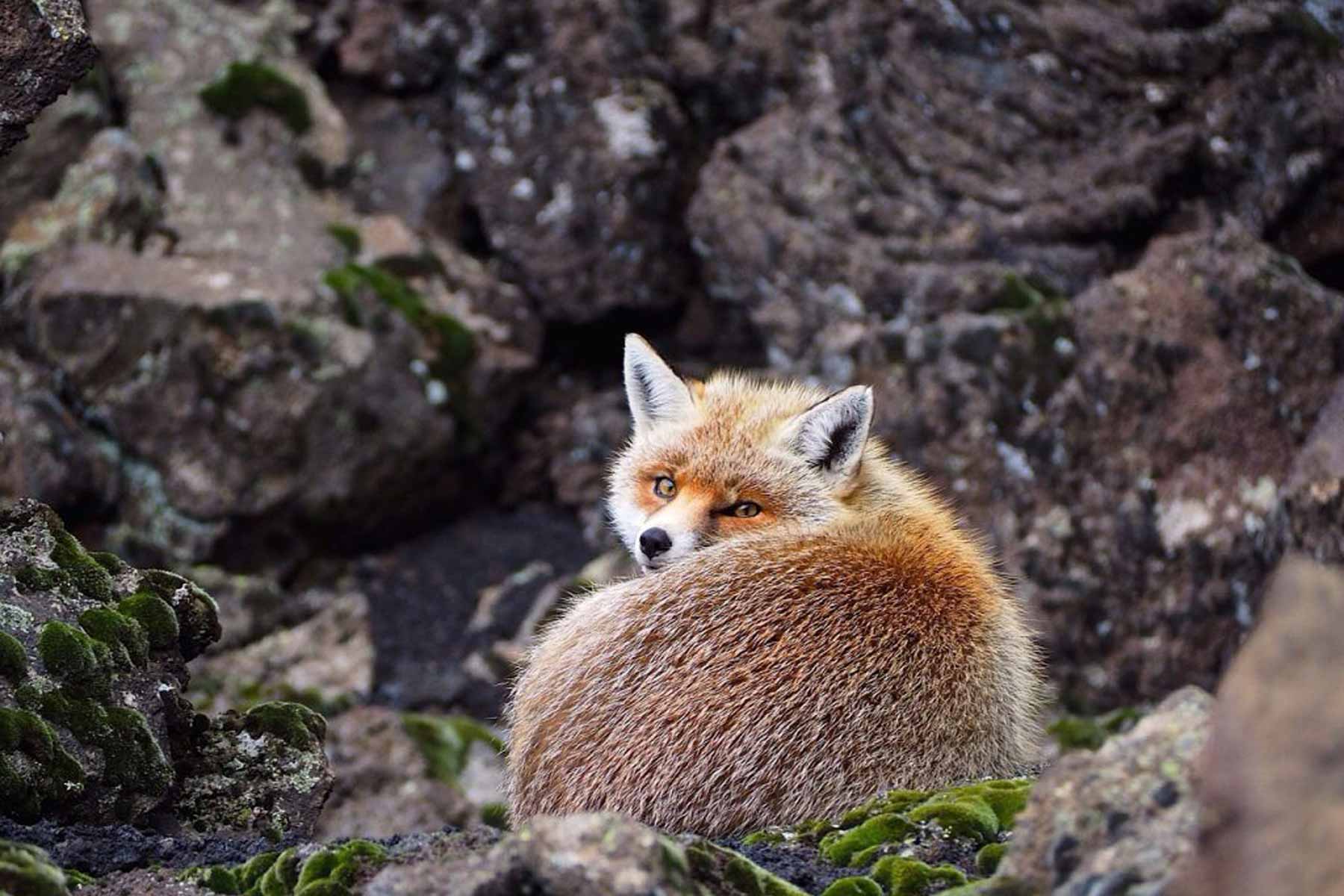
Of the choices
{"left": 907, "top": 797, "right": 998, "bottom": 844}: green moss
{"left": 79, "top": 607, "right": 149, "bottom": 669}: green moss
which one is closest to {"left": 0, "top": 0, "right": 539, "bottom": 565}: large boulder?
{"left": 79, "top": 607, "right": 149, "bottom": 669}: green moss

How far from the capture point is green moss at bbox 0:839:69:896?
11.4ft

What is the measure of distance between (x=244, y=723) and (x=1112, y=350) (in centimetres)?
763

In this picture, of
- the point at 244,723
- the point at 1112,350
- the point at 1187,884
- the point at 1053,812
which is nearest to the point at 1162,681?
the point at 1112,350

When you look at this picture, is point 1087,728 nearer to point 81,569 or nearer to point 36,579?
point 81,569

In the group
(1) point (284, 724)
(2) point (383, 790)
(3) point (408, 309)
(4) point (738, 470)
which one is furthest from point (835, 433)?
(3) point (408, 309)

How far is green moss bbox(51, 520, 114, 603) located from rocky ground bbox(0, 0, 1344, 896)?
429 cm

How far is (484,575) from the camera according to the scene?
1320cm

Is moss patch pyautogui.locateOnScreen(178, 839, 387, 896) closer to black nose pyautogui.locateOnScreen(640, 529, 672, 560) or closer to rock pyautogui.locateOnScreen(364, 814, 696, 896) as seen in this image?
rock pyautogui.locateOnScreen(364, 814, 696, 896)

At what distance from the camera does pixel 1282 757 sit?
2236mm

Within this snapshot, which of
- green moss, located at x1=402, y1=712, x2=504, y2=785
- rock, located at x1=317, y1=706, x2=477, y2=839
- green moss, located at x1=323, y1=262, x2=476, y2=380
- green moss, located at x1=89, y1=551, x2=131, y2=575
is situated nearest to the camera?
green moss, located at x1=89, y1=551, x2=131, y2=575

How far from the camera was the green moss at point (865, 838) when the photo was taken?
15.4 feet

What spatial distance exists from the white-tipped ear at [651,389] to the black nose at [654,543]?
3.70ft

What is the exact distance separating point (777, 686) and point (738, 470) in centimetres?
213

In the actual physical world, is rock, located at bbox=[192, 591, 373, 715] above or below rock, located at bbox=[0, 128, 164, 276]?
below
